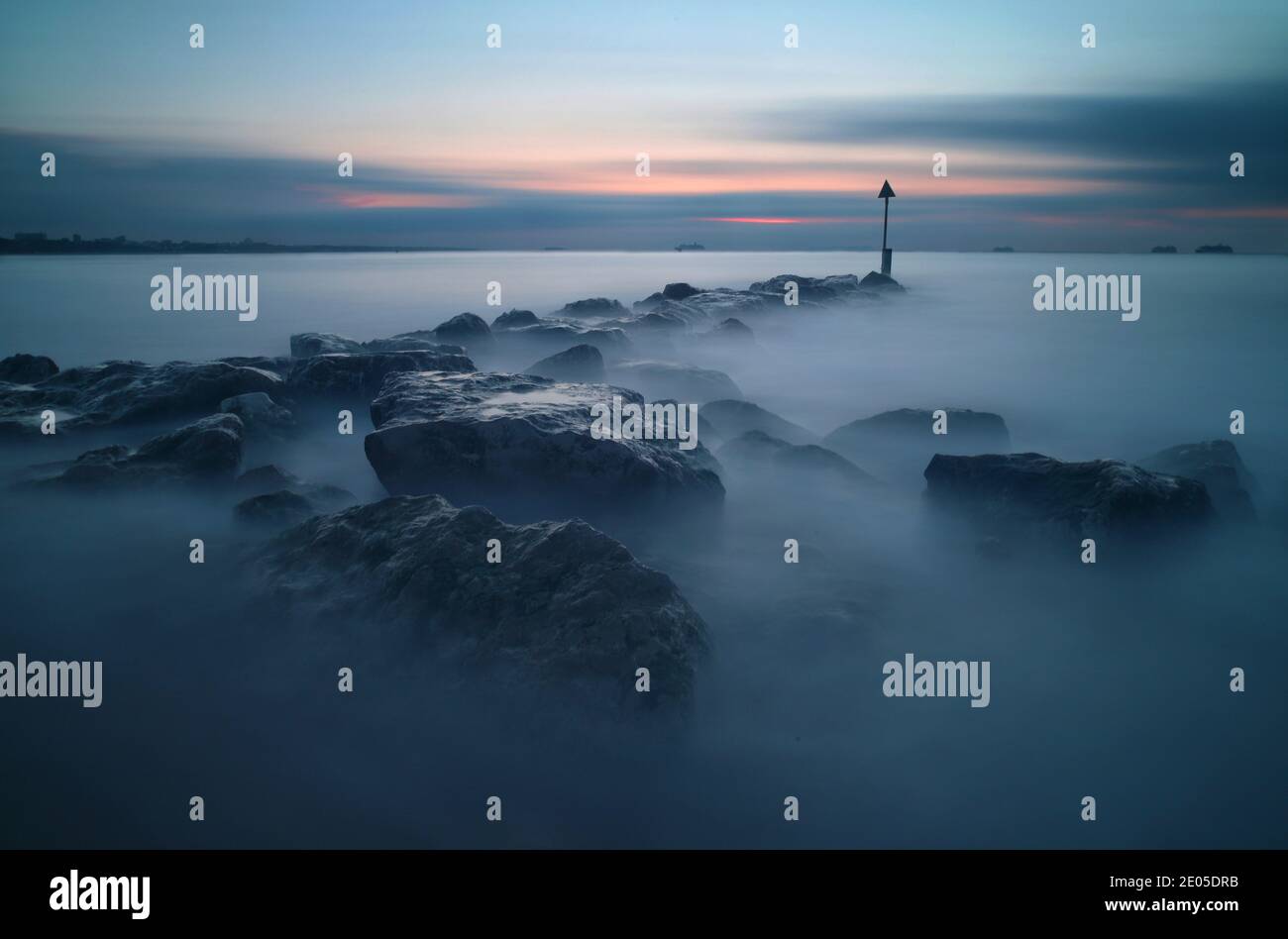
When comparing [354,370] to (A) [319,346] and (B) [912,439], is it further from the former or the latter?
(B) [912,439]

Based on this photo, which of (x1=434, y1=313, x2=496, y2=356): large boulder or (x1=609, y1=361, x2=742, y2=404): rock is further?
(x1=434, y1=313, x2=496, y2=356): large boulder

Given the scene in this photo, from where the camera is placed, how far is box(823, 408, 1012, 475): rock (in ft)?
34.8

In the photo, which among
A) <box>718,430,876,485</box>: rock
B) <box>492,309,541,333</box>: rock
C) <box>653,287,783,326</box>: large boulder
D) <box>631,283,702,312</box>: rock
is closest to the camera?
<box>718,430,876,485</box>: rock

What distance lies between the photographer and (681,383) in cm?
1409

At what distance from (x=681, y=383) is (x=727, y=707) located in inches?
377

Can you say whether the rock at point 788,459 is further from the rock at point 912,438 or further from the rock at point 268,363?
the rock at point 268,363

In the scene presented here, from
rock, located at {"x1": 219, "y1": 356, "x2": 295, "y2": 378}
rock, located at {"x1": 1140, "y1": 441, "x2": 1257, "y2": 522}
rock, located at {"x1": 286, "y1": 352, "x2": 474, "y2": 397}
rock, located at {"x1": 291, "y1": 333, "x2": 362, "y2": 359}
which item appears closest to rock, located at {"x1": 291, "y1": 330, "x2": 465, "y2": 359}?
rock, located at {"x1": 291, "y1": 333, "x2": 362, "y2": 359}

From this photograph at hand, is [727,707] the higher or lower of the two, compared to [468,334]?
lower

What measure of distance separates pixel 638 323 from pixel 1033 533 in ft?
53.6

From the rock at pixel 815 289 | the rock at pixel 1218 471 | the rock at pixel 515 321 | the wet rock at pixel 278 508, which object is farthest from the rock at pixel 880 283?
the wet rock at pixel 278 508

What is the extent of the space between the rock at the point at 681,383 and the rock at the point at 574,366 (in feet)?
1.95

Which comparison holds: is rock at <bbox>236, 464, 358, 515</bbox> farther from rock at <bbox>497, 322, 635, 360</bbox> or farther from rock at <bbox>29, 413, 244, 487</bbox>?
rock at <bbox>497, 322, 635, 360</bbox>

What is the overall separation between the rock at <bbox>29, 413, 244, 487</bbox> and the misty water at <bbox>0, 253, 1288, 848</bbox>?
32 cm

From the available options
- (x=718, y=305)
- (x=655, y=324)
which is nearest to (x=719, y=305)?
(x=718, y=305)
